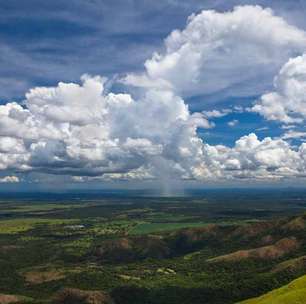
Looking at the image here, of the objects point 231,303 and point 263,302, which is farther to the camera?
point 231,303

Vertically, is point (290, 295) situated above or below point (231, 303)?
above

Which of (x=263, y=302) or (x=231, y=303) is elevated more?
(x=263, y=302)

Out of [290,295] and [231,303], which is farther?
[231,303]

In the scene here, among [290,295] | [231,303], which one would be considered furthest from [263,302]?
[231,303]

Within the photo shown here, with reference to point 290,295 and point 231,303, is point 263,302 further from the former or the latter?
point 231,303
